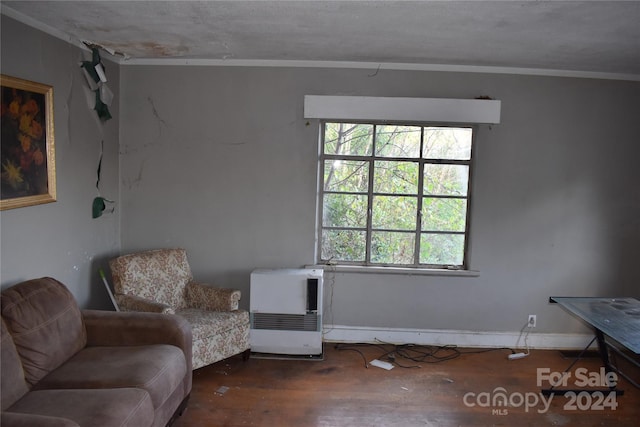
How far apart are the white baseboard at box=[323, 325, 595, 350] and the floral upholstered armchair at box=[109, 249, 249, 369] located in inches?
43.9

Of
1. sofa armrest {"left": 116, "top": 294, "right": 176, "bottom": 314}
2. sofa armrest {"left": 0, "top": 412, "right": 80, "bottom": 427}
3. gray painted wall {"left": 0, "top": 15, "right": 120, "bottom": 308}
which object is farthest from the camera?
sofa armrest {"left": 116, "top": 294, "right": 176, "bottom": 314}

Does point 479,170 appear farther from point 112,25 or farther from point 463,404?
point 112,25

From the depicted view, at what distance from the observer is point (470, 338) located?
391 cm

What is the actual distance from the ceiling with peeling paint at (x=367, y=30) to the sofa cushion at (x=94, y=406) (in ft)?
6.31

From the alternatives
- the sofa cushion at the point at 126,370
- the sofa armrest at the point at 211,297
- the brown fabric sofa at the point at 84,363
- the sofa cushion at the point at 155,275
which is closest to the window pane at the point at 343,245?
the sofa armrest at the point at 211,297

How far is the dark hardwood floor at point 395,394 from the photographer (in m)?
2.78

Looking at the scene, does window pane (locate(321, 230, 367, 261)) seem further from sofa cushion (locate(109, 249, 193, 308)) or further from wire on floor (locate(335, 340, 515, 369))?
sofa cushion (locate(109, 249, 193, 308))

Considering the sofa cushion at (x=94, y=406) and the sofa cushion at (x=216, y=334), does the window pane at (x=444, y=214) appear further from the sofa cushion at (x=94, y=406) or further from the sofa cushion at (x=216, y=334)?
the sofa cushion at (x=94, y=406)

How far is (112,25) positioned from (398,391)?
2962 mm

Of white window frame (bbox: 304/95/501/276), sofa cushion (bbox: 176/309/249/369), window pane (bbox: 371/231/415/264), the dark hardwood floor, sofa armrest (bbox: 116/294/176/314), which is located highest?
white window frame (bbox: 304/95/501/276)

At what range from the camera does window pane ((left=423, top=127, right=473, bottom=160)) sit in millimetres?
3830

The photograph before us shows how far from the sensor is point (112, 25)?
9.18 feet

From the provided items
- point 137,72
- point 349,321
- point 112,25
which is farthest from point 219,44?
point 349,321

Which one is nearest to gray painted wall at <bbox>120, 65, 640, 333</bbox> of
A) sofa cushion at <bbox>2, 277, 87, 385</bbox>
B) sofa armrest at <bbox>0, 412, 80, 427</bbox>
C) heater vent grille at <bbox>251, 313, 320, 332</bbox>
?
heater vent grille at <bbox>251, 313, 320, 332</bbox>
